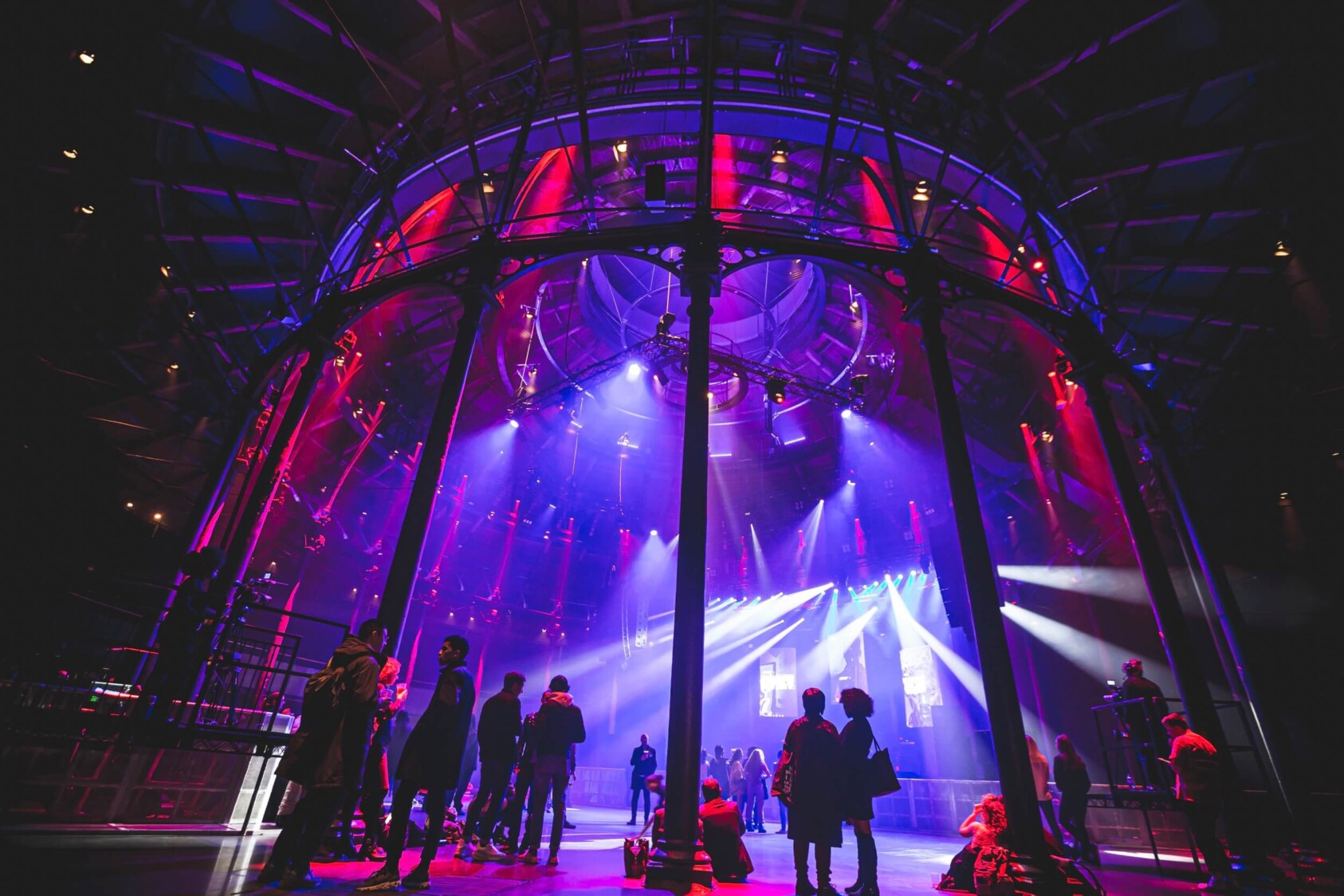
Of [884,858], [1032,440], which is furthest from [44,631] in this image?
[1032,440]

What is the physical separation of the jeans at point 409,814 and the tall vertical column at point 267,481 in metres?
5.34

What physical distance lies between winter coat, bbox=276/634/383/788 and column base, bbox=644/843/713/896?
2.58 metres

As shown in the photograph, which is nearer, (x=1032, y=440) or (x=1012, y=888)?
(x=1012, y=888)

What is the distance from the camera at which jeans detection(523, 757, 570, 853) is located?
6230mm

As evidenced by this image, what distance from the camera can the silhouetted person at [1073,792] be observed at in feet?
27.7

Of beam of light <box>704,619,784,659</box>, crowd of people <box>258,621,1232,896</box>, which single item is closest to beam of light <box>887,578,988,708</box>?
beam of light <box>704,619,784,659</box>

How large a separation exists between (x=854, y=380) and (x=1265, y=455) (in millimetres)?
8869

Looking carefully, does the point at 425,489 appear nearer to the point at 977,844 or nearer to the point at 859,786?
the point at 859,786

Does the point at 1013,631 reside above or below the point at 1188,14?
below

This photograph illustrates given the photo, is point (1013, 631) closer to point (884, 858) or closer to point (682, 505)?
point (884, 858)

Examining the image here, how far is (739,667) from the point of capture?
2609cm

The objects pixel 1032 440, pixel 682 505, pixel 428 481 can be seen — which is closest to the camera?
pixel 682 505

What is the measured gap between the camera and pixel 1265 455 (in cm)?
1114

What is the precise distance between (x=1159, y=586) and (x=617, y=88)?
12822 mm
